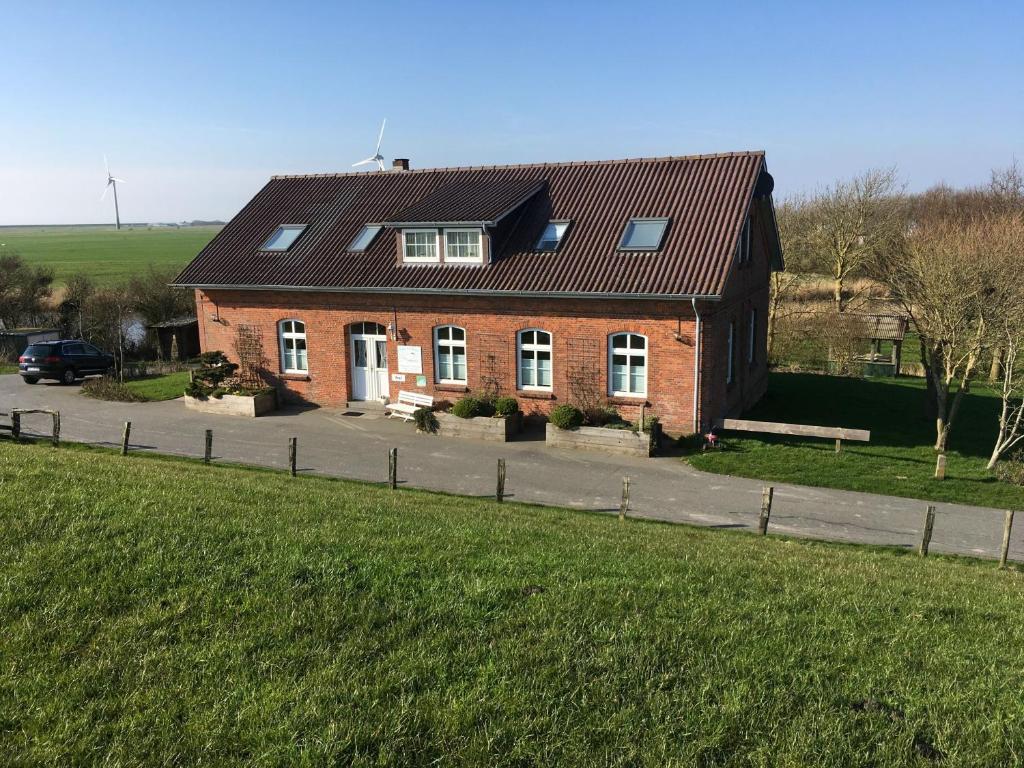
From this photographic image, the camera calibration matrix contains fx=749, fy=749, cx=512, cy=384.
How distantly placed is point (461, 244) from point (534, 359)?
3965 mm

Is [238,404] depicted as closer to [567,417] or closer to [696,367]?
[567,417]

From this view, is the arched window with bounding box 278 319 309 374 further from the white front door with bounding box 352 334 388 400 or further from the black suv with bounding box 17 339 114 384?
the black suv with bounding box 17 339 114 384

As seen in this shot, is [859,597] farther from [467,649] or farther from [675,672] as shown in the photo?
[467,649]

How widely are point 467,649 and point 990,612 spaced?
5.76 metres

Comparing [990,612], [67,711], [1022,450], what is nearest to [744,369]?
[1022,450]

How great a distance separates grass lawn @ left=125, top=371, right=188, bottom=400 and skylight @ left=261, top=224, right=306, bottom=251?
6.13 meters

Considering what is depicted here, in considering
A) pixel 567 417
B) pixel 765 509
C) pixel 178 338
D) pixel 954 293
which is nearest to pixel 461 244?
pixel 567 417

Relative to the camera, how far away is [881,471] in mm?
16750

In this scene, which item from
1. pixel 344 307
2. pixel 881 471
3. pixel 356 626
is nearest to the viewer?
pixel 356 626

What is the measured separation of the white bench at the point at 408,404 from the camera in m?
21.3

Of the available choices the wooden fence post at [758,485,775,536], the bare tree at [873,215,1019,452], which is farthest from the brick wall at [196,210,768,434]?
the wooden fence post at [758,485,775,536]

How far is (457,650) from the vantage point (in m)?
6.13

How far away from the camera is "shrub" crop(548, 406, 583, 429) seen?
1872cm

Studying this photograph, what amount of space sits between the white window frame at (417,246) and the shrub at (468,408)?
435 centimetres
